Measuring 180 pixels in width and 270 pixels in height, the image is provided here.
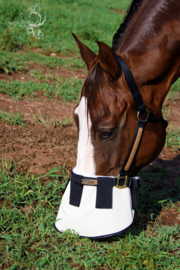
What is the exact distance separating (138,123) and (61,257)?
930mm

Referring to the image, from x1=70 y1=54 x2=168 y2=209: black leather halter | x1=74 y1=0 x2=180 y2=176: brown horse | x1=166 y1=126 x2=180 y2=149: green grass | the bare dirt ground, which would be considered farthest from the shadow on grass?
x1=74 y1=0 x2=180 y2=176: brown horse

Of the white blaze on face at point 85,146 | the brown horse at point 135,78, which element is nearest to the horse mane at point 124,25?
the brown horse at point 135,78

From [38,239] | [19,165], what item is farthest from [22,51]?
[38,239]

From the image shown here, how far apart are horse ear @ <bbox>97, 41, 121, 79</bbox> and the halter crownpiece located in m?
0.07

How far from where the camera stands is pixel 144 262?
178cm

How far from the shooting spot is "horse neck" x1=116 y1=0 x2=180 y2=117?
1.78 m

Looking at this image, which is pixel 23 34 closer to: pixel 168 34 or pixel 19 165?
pixel 19 165

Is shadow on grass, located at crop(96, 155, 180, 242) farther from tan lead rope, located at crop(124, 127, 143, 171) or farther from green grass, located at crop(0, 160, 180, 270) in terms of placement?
tan lead rope, located at crop(124, 127, 143, 171)

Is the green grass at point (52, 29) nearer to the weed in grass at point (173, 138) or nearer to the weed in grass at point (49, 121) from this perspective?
the weed in grass at point (49, 121)

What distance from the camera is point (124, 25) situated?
6.24ft

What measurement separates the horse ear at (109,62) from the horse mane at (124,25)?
10.3 inches

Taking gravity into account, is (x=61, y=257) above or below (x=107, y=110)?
below

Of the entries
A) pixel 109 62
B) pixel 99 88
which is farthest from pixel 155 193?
pixel 109 62

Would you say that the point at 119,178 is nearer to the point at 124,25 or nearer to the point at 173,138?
the point at 124,25
